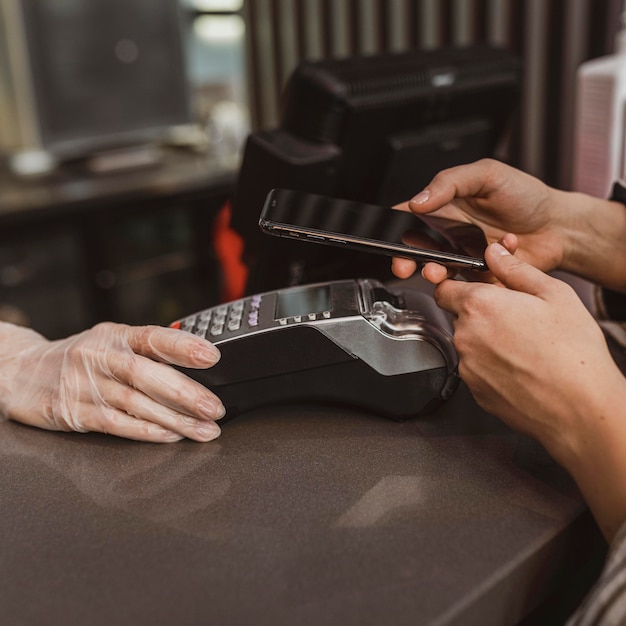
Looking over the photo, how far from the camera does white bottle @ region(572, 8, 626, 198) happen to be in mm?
1280

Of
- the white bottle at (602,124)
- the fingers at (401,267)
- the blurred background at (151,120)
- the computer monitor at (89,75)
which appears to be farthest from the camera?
the computer monitor at (89,75)

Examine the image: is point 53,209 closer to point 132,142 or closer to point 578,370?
point 132,142

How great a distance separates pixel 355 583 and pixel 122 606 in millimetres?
139

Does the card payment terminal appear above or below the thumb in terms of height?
below

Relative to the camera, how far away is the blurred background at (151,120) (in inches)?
74.1

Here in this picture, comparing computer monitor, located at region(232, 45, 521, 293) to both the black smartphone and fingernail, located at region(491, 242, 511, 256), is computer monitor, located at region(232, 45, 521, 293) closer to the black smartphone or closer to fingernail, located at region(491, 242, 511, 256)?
the black smartphone

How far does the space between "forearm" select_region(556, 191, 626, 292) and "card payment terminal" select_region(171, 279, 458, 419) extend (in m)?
0.33

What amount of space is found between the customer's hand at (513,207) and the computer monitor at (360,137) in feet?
0.49

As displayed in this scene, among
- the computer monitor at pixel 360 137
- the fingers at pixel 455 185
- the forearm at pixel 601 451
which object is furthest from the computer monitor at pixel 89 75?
the forearm at pixel 601 451

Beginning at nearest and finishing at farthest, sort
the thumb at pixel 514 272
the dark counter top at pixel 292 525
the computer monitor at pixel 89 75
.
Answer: the dark counter top at pixel 292 525
the thumb at pixel 514 272
the computer monitor at pixel 89 75

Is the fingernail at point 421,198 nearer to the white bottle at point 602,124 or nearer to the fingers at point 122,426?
the fingers at point 122,426

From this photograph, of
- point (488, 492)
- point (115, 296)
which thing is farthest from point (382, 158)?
point (115, 296)

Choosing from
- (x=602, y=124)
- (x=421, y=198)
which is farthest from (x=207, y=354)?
(x=602, y=124)

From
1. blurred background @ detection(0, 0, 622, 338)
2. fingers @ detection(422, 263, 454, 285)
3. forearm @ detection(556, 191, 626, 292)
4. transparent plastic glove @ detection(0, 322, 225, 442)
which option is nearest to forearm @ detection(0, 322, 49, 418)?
transparent plastic glove @ detection(0, 322, 225, 442)
